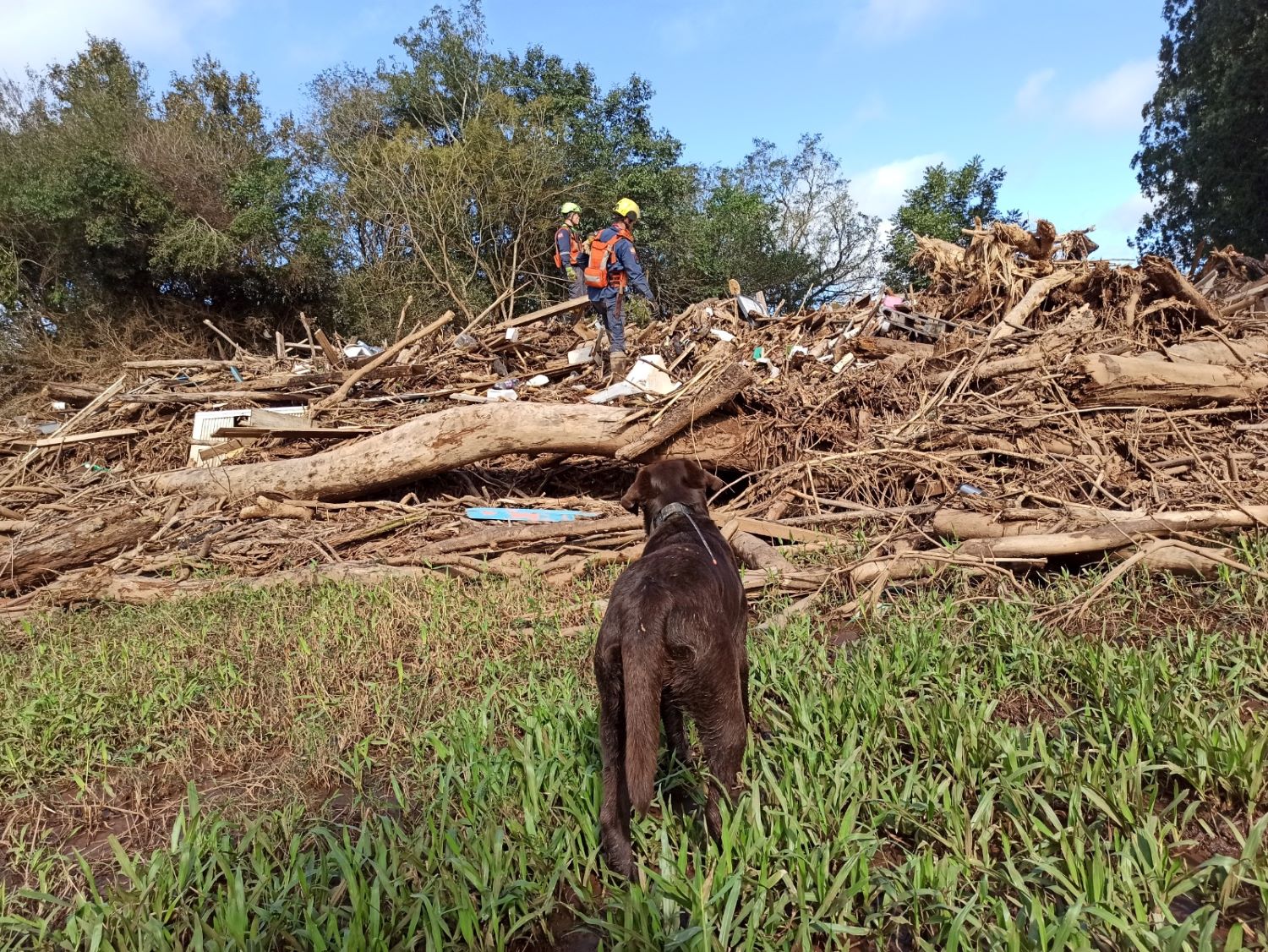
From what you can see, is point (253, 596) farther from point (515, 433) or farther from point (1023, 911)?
point (1023, 911)

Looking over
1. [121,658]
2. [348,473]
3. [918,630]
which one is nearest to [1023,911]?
[918,630]

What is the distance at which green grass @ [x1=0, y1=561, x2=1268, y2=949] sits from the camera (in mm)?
2309

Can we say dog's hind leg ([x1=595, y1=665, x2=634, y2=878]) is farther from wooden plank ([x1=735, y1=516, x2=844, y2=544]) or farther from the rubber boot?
the rubber boot

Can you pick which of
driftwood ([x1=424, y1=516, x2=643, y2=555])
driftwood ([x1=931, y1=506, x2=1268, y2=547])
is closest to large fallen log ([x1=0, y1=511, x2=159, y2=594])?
driftwood ([x1=424, y1=516, x2=643, y2=555])

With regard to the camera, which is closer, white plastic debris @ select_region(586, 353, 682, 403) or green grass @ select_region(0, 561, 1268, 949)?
green grass @ select_region(0, 561, 1268, 949)

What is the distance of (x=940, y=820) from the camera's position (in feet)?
8.82

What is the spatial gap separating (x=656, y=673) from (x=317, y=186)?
1093 inches

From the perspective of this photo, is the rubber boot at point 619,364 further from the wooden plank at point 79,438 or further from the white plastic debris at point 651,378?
the wooden plank at point 79,438

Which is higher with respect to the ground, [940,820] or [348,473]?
[348,473]

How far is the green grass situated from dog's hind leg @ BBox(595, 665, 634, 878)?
0.10 m

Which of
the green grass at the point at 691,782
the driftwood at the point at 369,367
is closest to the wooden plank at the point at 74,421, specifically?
A: the driftwood at the point at 369,367

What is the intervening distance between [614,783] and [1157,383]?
7035mm

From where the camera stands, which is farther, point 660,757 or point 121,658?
point 121,658

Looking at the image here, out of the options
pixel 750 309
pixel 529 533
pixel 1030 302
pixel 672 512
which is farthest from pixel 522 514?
pixel 1030 302
